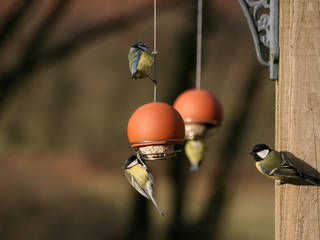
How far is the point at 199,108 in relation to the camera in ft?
8.91

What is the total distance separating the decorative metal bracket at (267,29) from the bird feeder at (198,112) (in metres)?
0.67

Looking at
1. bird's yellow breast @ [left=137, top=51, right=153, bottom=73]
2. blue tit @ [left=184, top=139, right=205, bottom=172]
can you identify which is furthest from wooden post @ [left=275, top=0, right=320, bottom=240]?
blue tit @ [left=184, top=139, right=205, bottom=172]

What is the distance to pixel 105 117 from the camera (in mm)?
4715

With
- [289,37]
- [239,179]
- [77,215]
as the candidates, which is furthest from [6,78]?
[289,37]

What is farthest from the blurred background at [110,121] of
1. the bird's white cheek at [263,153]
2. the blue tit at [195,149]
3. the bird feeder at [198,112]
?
the bird's white cheek at [263,153]

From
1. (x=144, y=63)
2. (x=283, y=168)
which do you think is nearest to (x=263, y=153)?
(x=283, y=168)

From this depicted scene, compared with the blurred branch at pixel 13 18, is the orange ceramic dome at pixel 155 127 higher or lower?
lower

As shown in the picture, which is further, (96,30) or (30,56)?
(96,30)

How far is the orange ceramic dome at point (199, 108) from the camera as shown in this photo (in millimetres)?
2717

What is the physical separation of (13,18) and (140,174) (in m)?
2.85

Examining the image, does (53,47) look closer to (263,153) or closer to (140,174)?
(140,174)

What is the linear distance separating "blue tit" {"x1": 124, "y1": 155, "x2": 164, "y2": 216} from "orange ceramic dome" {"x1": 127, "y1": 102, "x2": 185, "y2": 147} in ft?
0.23

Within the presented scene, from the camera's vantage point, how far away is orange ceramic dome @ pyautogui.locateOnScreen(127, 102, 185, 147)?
203cm

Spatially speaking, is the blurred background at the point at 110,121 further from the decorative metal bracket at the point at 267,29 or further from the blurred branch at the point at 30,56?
the decorative metal bracket at the point at 267,29
